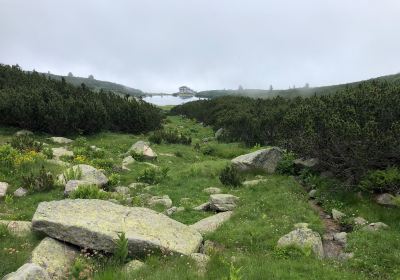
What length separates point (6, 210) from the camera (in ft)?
39.4

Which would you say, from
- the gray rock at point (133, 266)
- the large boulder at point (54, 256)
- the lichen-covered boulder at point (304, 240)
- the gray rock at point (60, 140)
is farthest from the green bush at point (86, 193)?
the gray rock at point (60, 140)

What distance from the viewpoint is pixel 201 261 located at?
8.38 m

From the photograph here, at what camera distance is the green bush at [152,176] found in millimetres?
16188

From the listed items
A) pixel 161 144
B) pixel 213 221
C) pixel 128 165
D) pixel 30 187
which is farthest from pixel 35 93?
pixel 213 221

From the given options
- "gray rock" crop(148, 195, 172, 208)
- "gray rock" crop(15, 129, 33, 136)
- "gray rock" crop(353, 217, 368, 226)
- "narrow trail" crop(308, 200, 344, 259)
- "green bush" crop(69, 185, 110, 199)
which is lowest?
"narrow trail" crop(308, 200, 344, 259)

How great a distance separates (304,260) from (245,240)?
6.37 feet

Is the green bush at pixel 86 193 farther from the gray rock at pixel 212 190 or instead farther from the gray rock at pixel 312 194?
the gray rock at pixel 312 194

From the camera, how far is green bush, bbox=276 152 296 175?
1734 cm

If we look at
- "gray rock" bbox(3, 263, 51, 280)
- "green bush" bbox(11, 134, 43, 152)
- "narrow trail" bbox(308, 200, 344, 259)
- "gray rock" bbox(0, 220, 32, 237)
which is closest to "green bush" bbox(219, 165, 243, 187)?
"narrow trail" bbox(308, 200, 344, 259)

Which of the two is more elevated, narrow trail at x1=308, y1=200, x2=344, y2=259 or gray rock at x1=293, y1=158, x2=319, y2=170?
gray rock at x1=293, y1=158, x2=319, y2=170

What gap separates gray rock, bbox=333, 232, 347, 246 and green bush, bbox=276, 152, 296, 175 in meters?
6.65

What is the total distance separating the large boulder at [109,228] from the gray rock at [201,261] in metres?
0.27

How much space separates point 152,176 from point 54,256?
7.95 m

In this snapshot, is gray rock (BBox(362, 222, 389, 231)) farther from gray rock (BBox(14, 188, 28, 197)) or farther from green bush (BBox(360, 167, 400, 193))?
gray rock (BBox(14, 188, 28, 197))
